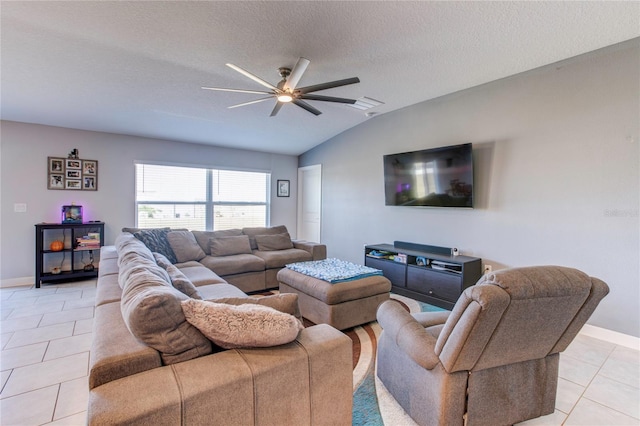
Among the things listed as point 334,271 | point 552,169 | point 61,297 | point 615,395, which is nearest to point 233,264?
point 334,271

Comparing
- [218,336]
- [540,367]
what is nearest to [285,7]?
[218,336]

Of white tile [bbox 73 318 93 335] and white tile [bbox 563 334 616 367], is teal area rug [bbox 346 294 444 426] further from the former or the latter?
white tile [bbox 73 318 93 335]

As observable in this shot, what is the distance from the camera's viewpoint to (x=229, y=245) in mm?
4434

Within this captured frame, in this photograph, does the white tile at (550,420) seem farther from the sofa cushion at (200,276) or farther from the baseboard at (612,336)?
the sofa cushion at (200,276)

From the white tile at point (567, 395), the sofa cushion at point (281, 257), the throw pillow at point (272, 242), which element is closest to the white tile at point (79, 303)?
the sofa cushion at point (281, 257)

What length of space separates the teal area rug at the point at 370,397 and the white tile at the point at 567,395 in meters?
1.04

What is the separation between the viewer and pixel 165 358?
116cm

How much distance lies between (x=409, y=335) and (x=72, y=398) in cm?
216

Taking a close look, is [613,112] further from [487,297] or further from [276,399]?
[276,399]

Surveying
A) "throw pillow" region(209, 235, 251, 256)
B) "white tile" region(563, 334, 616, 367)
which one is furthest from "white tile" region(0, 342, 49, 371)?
"white tile" region(563, 334, 616, 367)

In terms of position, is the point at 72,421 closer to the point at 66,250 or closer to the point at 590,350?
the point at 66,250

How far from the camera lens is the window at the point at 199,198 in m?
5.19

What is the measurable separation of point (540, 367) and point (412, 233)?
286 centimetres

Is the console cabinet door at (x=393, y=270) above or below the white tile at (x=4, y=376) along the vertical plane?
above
